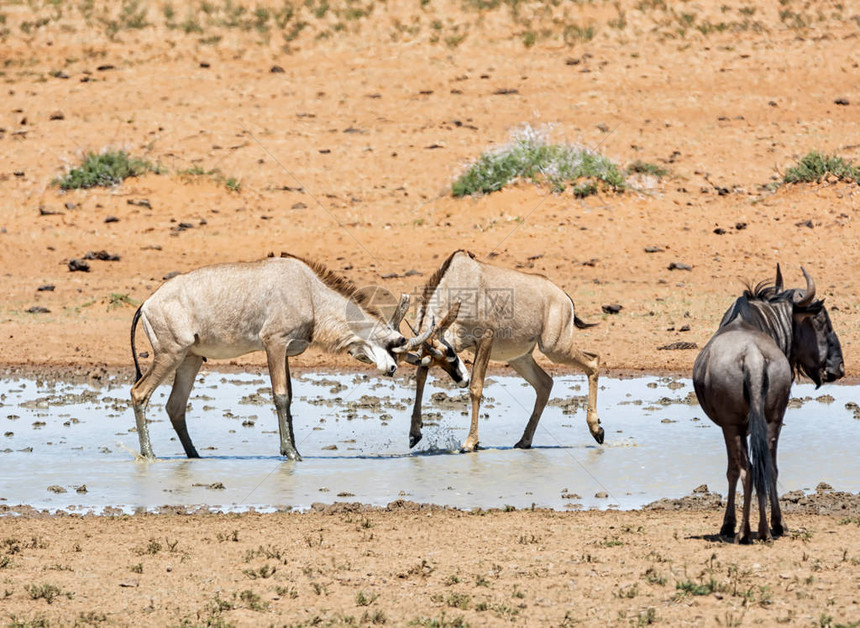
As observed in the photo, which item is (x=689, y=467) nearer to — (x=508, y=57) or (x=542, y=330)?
(x=542, y=330)

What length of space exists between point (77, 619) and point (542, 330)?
6.67 m

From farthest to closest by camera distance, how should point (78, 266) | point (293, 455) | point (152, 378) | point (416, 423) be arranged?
1. point (78, 266)
2. point (416, 423)
3. point (152, 378)
4. point (293, 455)

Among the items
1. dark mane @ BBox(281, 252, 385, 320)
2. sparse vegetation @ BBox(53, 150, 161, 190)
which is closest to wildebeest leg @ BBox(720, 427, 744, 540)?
dark mane @ BBox(281, 252, 385, 320)

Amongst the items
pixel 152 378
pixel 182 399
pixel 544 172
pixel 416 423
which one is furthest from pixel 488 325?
pixel 544 172

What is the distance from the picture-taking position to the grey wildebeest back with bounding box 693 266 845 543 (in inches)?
271

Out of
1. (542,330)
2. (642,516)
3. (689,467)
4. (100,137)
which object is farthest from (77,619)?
(100,137)

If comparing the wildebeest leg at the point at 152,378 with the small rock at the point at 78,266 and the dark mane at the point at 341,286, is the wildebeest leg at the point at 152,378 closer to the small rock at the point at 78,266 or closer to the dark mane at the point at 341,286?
the dark mane at the point at 341,286

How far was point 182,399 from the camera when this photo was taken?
437 inches

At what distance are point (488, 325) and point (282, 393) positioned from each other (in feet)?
6.75

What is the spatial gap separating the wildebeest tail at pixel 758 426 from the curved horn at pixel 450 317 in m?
4.50

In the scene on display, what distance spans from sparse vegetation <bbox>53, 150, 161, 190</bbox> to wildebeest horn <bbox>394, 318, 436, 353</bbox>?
14735mm

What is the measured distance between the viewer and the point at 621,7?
33.6 meters

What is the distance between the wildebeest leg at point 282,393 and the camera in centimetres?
1066

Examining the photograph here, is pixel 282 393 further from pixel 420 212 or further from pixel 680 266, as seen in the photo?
pixel 420 212
